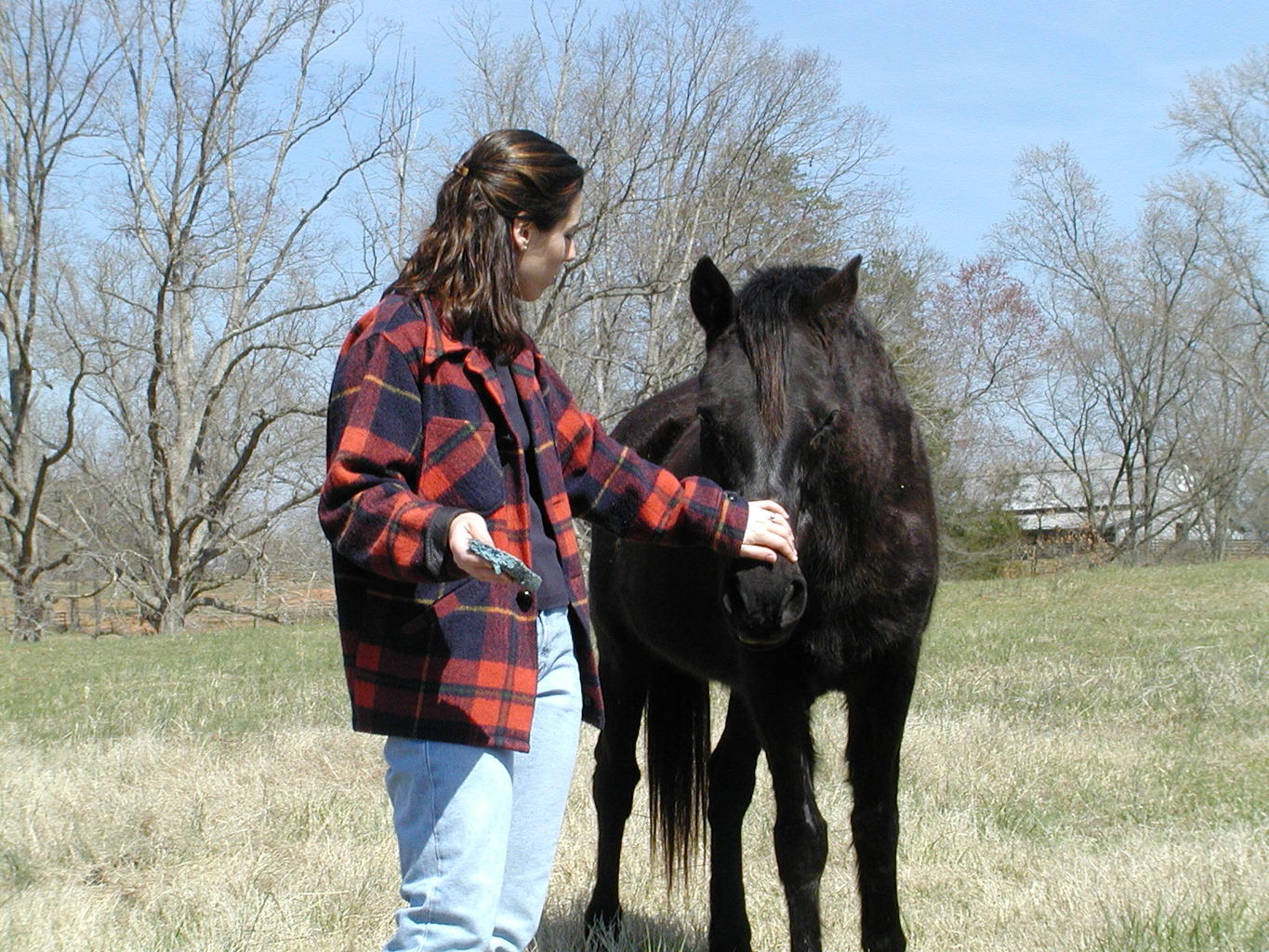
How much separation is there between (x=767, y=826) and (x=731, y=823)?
2.99ft

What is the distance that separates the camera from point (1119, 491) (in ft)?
142

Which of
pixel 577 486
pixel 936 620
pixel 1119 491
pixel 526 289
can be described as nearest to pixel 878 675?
pixel 577 486

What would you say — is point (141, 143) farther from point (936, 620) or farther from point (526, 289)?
point (526, 289)

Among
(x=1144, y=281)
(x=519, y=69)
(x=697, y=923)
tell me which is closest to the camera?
(x=697, y=923)

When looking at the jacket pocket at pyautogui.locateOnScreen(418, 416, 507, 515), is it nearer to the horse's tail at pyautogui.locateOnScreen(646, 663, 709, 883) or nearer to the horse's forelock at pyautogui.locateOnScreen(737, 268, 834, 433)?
the horse's forelock at pyautogui.locateOnScreen(737, 268, 834, 433)

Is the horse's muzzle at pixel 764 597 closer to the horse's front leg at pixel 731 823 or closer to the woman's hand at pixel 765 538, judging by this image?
the woman's hand at pixel 765 538

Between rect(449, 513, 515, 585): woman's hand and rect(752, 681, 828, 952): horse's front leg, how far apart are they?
1.57m

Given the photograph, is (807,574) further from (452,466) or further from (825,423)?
(452,466)

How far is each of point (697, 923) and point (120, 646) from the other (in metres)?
12.7

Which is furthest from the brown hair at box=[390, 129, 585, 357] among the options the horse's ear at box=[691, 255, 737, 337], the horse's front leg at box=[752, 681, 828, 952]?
the horse's front leg at box=[752, 681, 828, 952]

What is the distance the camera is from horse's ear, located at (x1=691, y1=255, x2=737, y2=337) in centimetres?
318

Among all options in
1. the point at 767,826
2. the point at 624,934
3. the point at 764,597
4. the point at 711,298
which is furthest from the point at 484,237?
the point at 767,826

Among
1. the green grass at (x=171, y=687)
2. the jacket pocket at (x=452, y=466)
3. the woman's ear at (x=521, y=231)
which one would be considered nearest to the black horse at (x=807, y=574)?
the jacket pocket at (x=452, y=466)

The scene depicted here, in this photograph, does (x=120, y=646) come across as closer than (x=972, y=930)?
No
